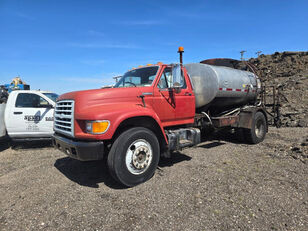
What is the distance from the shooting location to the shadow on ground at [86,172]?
13.1ft

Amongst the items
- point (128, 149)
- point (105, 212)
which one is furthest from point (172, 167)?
point (105, 212)

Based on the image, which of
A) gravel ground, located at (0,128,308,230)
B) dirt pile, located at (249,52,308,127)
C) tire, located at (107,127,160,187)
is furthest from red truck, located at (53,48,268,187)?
dirt pile, located at (249,52,308,127)

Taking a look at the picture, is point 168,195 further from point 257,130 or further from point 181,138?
point 257,130

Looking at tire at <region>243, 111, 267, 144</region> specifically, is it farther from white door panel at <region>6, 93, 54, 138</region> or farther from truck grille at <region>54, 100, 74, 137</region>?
white door panel at <region>6, 93, 54, 138</region>

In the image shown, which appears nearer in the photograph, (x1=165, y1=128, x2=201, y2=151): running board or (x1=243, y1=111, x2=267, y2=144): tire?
(x1=165, y1=128, x2=201, y2=151): running board

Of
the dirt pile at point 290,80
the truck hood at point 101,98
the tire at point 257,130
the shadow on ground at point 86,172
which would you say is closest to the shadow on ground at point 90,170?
the shadow on ground at point 86,172

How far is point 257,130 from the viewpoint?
23.9 feet

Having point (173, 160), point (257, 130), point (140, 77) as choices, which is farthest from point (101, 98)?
point (257, 130)

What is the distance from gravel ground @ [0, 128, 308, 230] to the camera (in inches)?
107

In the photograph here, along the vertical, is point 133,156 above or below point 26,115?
below

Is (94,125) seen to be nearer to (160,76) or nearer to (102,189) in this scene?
(102,189)

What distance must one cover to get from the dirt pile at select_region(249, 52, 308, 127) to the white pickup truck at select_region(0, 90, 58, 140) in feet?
27.7

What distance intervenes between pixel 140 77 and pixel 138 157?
76.6 inches

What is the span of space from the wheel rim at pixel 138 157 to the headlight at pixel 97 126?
1.98 feet
